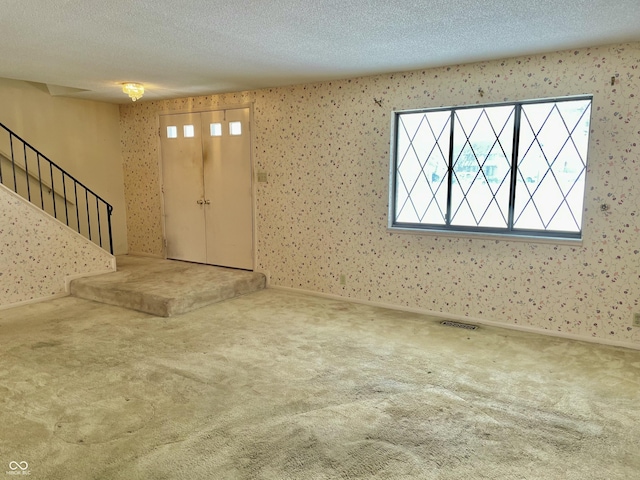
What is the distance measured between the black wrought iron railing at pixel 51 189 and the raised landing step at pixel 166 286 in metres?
0.65

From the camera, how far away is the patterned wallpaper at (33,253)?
4.53 meters

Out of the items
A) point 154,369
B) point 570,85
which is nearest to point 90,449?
point 154,369

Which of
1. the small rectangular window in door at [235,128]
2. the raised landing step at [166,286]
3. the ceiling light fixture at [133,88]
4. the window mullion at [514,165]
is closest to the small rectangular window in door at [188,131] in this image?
the small rectangular window in door at [235,128]

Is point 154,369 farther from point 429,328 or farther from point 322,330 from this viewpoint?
point 429,328

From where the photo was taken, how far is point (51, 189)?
5848mm

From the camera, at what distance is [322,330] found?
394cm

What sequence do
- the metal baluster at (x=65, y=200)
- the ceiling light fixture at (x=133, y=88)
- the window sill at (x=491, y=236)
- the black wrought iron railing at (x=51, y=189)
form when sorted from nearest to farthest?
the window sill at (x=491, y=236)
the ceiling light fixture at (x=133, y=88)
the black wrought iron railing at (x=51, y=189)
the metal baluster at (x=65, y=200)

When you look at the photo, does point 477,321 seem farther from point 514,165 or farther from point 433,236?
point 514,165

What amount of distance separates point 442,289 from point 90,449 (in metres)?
3.21

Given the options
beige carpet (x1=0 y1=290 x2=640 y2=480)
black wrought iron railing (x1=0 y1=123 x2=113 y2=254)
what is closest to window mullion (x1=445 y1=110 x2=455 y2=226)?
beige carpet (x1=0 y1=290 x2=640 y2=480)

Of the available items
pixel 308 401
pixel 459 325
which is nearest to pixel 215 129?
pixel 459 325

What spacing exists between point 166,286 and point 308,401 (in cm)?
270

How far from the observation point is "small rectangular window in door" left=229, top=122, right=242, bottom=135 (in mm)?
5496

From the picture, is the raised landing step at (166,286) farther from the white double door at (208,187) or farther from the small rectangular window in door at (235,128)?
the small rectangular window in door at (235,128)
